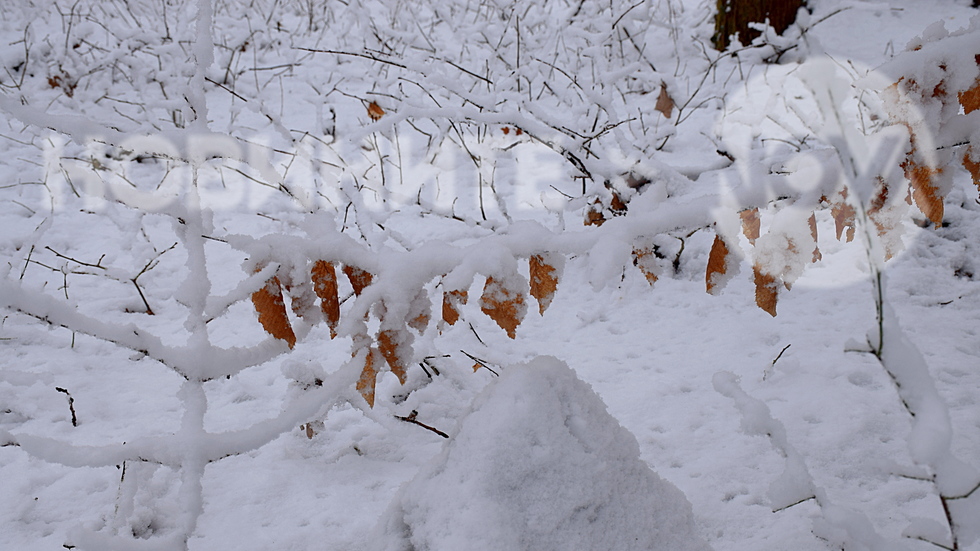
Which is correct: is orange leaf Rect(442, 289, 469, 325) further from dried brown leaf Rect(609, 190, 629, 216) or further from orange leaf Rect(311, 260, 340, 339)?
dried brown leaf Rect(609, 190, 629, 216)

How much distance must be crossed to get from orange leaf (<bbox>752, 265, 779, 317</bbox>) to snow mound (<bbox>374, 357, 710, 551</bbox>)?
462 millimetres

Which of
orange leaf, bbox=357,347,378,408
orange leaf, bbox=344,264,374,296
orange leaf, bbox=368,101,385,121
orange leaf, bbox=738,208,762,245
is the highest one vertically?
orange leaf, bbox=368,101,385,121

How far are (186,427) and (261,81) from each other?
5635mm

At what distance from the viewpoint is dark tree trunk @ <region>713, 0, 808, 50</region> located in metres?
4.78

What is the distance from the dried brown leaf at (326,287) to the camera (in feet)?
3.85

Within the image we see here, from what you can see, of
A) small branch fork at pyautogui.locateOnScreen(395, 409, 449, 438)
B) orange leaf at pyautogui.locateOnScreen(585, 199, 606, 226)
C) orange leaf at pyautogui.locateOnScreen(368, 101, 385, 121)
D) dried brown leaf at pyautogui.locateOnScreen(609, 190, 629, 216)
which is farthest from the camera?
orange leaf at pyautogui.locateOnScreen(368, 101, 385, 121)

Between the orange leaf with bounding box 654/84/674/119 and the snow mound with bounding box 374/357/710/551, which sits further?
the orange leaf with bounding box 654/84/674/119

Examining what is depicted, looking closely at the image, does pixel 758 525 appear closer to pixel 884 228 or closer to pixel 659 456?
pixel 659 456

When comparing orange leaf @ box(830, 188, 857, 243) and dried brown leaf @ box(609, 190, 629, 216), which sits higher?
orange leaf @ box(830, 188, 857, 243)

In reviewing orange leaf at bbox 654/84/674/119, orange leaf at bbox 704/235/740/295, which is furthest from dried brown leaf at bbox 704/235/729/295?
orange leaf at bbox 654/84/674/119

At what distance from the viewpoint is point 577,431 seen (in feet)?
3.82

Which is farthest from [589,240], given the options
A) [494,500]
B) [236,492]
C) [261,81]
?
[261,81]

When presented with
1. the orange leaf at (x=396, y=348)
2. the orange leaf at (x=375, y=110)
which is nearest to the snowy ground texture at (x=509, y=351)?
the orange leaf at (x=396, y=348)

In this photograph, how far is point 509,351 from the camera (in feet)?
8.30
